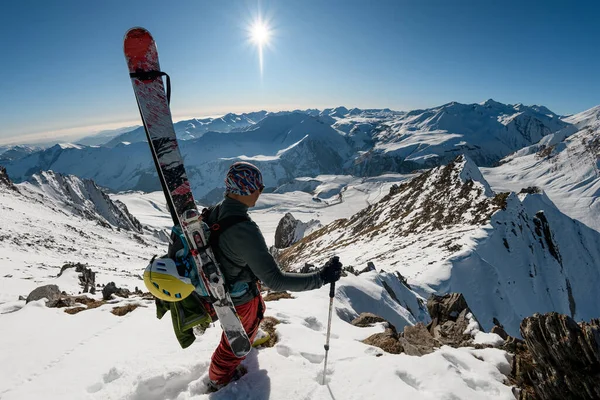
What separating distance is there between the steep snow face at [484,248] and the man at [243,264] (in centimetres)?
1906

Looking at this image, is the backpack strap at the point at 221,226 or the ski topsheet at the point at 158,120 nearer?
the backpack strap at the point at 221,226

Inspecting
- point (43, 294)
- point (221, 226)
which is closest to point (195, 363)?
point (221, 226)

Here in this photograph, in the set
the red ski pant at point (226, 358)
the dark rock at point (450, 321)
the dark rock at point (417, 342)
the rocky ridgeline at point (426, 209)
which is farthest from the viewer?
the rocky ridgeline at point (426, 209)

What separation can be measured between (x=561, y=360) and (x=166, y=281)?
5.90 meters

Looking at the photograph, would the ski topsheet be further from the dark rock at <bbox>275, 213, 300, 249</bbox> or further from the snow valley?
the dark rock at <bbox>275, 213, 300, 249</bbox>

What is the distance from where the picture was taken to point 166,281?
15.3 ft

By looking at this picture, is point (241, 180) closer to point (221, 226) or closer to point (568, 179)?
point (221, 226)

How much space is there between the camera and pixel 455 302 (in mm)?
10977

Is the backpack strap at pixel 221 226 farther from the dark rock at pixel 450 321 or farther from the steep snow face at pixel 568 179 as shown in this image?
the steep snow face at pixel 568 179

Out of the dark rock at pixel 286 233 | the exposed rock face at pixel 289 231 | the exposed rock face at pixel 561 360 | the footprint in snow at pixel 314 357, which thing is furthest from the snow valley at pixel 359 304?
the dark rock at pixel 286 233

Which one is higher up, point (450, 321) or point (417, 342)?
Result: point (417, 342)

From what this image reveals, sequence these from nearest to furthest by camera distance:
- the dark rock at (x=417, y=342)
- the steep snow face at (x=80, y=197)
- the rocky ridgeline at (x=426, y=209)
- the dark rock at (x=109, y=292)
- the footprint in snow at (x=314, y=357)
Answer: the footprint in snow at (x=314, y=357)
the dark rock at (x=417, y=342)
the dark rock at (x=109, y=292)
the rocky ridgeline at (x=426, y=209)
the steep snow face at (x=80, y=197)

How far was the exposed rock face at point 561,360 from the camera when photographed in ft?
14.1

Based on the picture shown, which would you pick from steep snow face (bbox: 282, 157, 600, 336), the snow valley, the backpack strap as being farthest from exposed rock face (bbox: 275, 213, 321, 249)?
the backpack strap
